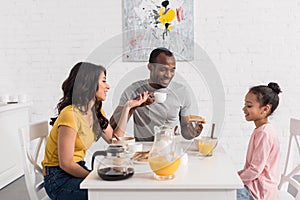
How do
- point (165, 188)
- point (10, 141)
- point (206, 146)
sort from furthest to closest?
point (10, 141) < point (206, 146) < point (165, 188)

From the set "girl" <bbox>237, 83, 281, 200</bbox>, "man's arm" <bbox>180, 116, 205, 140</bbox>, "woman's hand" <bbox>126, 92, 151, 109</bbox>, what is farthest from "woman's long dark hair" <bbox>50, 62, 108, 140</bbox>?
"girl" <bbox>237, 83, 281, 200</bbox>

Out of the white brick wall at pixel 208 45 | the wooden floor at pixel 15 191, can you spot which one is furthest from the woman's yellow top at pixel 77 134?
the white brick wall at pixel 208 45

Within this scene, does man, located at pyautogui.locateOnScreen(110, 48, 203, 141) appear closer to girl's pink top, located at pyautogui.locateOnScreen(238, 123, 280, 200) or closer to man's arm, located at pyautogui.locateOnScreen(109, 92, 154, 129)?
man's arm, located at pyautogui.locateOnScreen(109, 92, 154, 129)

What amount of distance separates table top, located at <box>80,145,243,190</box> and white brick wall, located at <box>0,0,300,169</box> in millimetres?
1820

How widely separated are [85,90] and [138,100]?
0.25 metres

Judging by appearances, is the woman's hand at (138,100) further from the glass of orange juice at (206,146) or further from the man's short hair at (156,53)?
the glass of orange juice at (206,146)

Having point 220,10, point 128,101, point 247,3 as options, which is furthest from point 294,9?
point 128,101

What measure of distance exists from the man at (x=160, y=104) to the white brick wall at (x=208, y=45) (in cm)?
155

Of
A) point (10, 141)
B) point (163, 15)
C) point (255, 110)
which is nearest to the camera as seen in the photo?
point (255, 110)

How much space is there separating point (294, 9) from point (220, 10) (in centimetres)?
59

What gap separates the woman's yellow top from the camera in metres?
1.73

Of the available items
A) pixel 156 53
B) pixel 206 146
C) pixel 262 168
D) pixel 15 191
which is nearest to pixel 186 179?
pixel 206 146

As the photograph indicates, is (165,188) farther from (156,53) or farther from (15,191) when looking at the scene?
(15,191)

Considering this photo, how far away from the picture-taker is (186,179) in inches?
54.9
